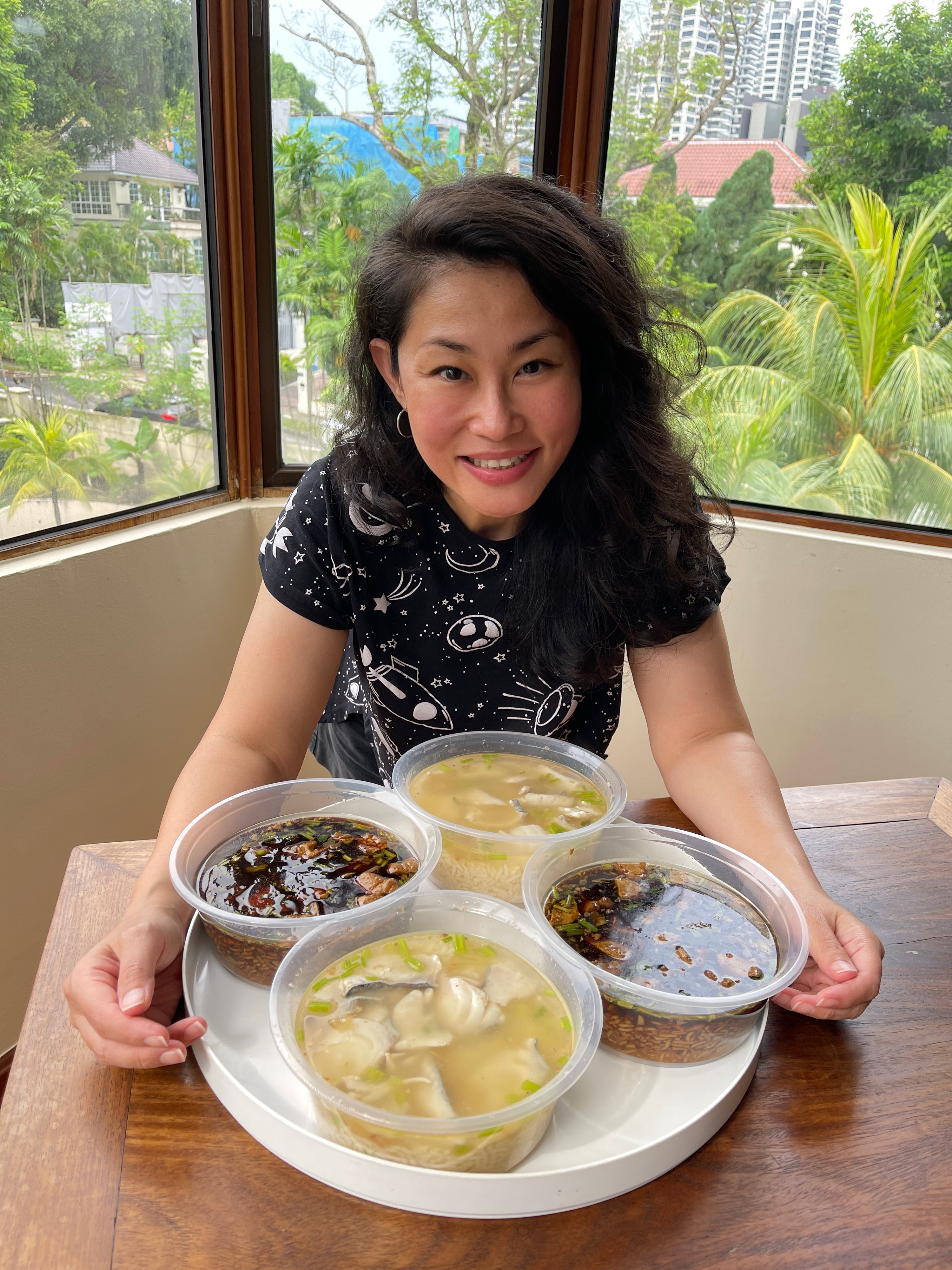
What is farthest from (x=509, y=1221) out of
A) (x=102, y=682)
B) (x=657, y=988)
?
(x=102, y=682)

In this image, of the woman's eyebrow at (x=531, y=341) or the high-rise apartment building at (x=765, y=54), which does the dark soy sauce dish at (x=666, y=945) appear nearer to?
the woman's eyebrow at (x=531, y=341)

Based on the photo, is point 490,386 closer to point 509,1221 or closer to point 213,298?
point 509,1221

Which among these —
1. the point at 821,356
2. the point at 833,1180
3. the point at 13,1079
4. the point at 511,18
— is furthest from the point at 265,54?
the point at 833,1180

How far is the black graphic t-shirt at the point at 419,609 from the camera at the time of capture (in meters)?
1.48

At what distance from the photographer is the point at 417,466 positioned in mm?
1521

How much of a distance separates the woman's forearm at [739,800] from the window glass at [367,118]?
5.00 feet

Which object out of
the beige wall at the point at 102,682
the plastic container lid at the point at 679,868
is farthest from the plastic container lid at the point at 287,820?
the beige wall at the point at 102,682

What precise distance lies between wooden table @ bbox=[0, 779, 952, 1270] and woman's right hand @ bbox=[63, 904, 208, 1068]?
39 millimetres

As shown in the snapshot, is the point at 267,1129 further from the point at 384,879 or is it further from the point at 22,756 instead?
the point at 22,756

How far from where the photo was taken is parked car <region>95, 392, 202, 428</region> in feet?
7.68

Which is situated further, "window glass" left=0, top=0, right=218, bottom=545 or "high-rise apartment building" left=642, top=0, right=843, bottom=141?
"high-rise apartment building" left=642, top=0, right=843, bottom=141

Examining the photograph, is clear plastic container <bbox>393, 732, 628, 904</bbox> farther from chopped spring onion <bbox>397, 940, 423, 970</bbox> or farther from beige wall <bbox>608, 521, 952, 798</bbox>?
Answer: beige wall <bbox>608, 521, 952, 798</bbox>

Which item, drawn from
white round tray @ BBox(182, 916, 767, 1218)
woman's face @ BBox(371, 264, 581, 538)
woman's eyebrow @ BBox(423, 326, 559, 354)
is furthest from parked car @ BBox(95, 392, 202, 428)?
white round tray @ BBox(182, 916, 767, 1218)

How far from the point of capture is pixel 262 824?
3.63 feet
